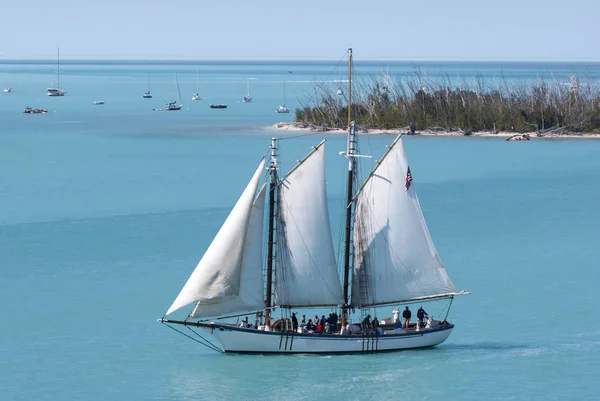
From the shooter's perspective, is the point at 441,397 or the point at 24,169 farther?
the point at 24,169

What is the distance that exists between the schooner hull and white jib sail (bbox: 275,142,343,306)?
6.11 ft

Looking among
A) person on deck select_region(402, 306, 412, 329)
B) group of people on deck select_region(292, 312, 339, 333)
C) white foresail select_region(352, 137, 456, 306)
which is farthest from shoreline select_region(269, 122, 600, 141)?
group of people on deck select_region(292, 312, 339, 333)

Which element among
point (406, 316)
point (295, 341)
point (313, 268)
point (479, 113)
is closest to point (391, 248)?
point (406, 316)

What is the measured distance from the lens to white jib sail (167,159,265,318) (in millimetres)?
40406

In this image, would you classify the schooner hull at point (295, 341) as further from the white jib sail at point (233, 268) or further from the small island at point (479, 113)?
the small island at point (479, 113)

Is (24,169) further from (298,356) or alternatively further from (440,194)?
(298,356)

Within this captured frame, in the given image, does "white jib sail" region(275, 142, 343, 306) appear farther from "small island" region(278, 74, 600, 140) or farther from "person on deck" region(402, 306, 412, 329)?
"small island" region(278, 74, 600, 140)

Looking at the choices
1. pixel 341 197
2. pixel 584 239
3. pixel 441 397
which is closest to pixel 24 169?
pixel 341 197

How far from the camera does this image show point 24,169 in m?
99.0

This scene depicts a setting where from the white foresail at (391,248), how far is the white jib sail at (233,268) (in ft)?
13.6

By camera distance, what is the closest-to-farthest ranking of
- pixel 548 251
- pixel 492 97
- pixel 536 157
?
1. pixel 548 251
2. pixel 536 157
3. pixel 492 97

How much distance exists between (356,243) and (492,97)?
8539cm

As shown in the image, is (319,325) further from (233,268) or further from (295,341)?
(233,268)

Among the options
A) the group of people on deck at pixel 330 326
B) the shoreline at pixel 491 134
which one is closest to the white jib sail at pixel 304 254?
the group of people on deck at pixel 330 326
